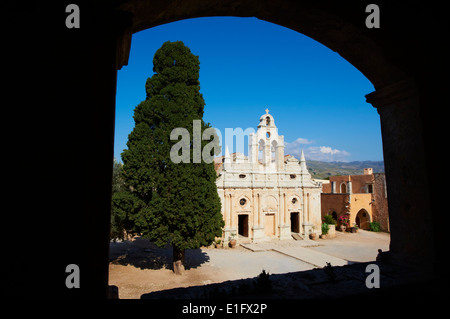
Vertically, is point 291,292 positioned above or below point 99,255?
below

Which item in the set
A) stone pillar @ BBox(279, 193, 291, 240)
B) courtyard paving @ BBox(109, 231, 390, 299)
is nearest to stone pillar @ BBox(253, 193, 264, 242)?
courtyard paving @ BBox(109, 231, 390, 299)

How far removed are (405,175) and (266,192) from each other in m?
19.8

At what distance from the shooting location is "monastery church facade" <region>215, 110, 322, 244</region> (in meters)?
21.8

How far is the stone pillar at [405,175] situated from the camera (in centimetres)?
322

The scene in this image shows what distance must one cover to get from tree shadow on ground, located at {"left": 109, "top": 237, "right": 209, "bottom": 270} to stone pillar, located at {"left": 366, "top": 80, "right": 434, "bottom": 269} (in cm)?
1345

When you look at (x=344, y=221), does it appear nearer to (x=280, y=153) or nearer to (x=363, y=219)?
(x=363, y=219)

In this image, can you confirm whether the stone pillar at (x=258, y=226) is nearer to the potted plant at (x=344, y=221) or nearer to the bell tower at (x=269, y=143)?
the bell tower at (x=269, y=143)

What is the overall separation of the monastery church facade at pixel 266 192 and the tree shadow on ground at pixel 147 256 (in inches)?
157

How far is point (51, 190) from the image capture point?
200 centimetres

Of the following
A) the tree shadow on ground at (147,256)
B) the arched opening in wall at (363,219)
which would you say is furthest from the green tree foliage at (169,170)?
the arched opening in wall at (363,219)
